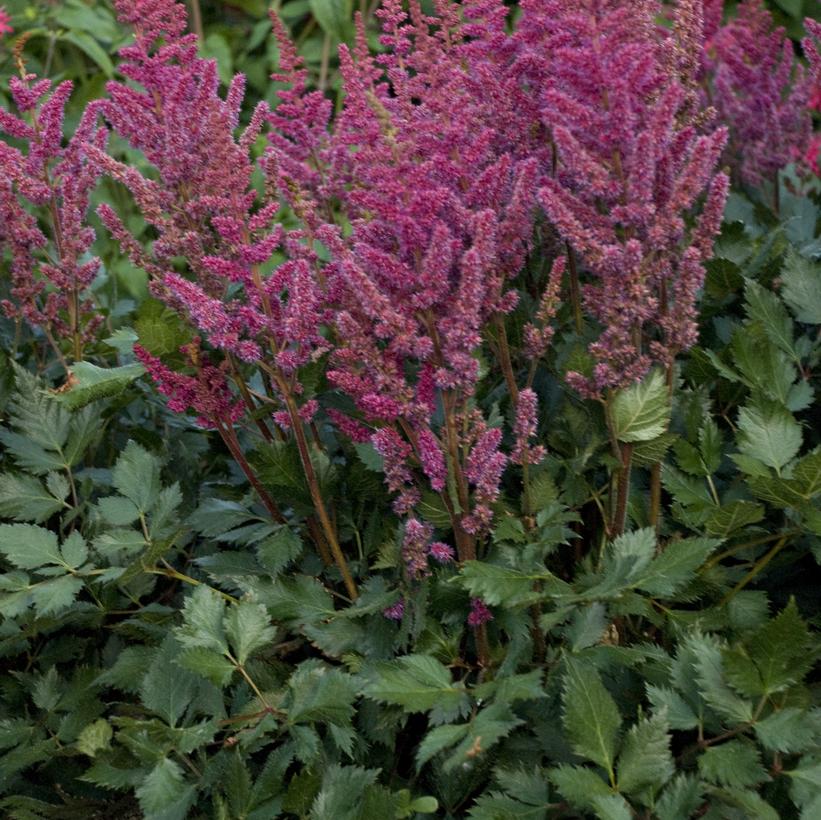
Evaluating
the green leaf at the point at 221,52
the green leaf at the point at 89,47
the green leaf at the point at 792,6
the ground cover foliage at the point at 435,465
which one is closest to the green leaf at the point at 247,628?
the ground cover foliage at the point at 435,465

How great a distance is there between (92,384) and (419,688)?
588 millimetres

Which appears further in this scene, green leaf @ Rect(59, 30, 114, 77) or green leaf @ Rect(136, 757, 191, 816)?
green leaf @ Rect(59, 30, 114, 77)

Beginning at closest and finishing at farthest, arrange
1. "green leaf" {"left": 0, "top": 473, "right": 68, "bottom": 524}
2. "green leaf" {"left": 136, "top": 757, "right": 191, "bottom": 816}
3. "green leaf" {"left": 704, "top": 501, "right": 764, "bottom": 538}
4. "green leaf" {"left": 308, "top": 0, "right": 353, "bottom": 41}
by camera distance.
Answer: "green leaf" {"left": 136, "top": 757, "right": 191, "bottom": 816} < "green leaf" {"left": 704, "top": 501, "right": 764, "bottom": 538} < "green leaf" {"left": 0, "top": 473, "right": 68, "bottom": 524} < "green leaf" {"left": 308, "top": 0, "right": 353, "bottom": 41}

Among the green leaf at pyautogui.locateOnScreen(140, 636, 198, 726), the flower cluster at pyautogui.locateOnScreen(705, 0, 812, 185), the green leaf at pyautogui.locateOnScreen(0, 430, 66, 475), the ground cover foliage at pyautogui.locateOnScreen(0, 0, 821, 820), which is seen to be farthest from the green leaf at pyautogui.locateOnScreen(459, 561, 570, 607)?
the flower cluster at pyautogui.locateOnScreen(705, 0, 812, 185)

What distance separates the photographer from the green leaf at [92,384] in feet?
4.75

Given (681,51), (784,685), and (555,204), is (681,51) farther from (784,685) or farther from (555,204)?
(784,685)

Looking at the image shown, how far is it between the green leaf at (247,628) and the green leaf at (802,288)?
95 cm

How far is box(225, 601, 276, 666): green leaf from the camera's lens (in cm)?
140

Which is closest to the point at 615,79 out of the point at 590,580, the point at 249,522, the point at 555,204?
the point at 555,204

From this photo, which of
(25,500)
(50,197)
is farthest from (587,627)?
(50,197)

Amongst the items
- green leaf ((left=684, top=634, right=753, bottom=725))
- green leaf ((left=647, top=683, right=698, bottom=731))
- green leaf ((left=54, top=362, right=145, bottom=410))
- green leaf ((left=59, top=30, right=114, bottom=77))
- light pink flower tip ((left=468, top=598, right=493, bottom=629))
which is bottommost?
green leaf ((left=59, top=30, right=114, bottom=77))

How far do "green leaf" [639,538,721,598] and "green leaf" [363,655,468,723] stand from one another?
0.88ft

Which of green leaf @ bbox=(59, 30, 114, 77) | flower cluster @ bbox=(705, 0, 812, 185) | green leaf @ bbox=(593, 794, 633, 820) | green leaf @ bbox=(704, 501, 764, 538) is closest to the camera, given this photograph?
green leaf @ bbox=(593, 794, 633, 820)

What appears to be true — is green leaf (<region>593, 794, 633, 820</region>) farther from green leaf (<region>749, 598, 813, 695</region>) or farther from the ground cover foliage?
green leaf (<region>749, 598, 813, 695</region>)
